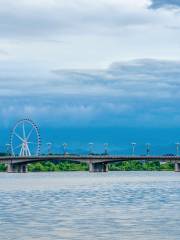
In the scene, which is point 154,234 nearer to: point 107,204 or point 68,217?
point 68,217

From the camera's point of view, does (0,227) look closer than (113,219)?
Yes

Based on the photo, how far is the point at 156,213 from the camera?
75688 mm

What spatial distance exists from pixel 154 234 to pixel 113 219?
12273 millimetres

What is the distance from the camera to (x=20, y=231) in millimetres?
59312

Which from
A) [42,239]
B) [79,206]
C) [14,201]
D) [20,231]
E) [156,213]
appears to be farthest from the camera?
[14,201]

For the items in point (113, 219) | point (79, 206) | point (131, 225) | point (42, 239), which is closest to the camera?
point (42, 239)

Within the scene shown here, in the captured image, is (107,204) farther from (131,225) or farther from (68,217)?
(131,225)

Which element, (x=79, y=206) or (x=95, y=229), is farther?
(x=79, y=206)

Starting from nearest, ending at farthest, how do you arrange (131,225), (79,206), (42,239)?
(42,239)
(131,225)
(79,206)

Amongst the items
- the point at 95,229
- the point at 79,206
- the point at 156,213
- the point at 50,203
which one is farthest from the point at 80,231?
the point at 50,203

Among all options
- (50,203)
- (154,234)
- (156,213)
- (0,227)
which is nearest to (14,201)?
(50,203)

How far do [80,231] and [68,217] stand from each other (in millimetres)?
12403

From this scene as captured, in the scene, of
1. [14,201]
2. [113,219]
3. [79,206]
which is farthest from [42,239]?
[14,201]

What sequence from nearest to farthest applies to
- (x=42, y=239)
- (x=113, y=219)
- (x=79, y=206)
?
1. (x=42, y=239)
2. (x=113, y=219)
3. (x=79, y=206)
